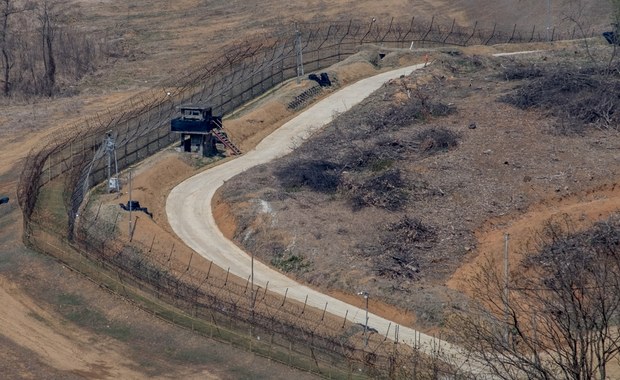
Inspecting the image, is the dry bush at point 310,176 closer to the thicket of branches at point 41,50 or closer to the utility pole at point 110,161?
the utility pole at point 110,161

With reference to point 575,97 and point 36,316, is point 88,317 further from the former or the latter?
point 575,97

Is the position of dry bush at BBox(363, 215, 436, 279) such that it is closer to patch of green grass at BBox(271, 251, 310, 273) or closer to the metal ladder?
patch of green grass at BBox(271, 251, 310, 273)

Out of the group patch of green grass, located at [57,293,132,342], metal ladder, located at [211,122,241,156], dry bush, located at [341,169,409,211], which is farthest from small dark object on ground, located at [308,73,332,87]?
patch of green grass, located at [57,293,132,342]

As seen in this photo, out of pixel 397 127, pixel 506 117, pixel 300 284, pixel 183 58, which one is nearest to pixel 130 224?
pixel 300 284

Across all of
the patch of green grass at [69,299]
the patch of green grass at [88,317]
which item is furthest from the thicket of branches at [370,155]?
the patch of green grass at [88,317]

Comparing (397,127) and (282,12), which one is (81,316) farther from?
(282,12)
